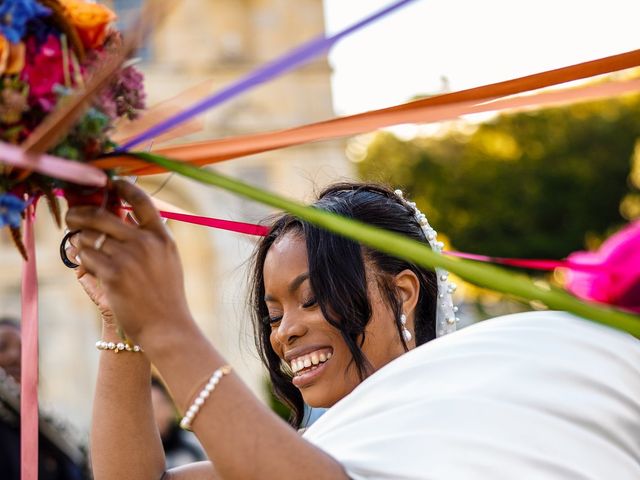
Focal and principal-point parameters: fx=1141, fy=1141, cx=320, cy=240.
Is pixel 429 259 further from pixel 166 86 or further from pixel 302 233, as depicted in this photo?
pixel 166 86

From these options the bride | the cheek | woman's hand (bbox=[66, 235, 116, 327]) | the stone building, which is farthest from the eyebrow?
the stone building

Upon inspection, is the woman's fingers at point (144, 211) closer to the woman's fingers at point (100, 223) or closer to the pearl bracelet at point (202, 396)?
the woman's fingers at point (100, 223)

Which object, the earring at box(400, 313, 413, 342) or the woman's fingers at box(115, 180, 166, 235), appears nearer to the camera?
the woman's fingers at box(115, 180, 166, 235)

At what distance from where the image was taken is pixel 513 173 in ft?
127

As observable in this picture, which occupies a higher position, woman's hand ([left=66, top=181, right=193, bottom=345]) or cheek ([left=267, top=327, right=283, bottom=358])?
woman's hand ([left=66, top=181, right=193, bottom=345])

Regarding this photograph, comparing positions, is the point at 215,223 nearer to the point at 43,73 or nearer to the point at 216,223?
the point at 216,223

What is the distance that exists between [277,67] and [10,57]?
0.48 metres

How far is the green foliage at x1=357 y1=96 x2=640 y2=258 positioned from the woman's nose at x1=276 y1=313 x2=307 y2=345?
3518 centimetres

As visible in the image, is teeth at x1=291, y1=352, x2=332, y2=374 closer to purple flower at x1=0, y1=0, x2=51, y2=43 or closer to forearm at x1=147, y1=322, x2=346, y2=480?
→ forearm at x1=147, y1=322, x2=346, y2=480

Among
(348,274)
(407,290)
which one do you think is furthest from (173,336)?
(407,290)

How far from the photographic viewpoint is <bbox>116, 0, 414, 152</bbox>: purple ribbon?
199 centimetres

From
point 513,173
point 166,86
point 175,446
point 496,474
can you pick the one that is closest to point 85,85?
point 496,474

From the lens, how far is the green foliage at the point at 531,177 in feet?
126

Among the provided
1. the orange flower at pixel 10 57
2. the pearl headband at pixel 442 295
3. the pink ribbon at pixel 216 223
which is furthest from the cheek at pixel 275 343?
the orange flower at pixel 10 57
